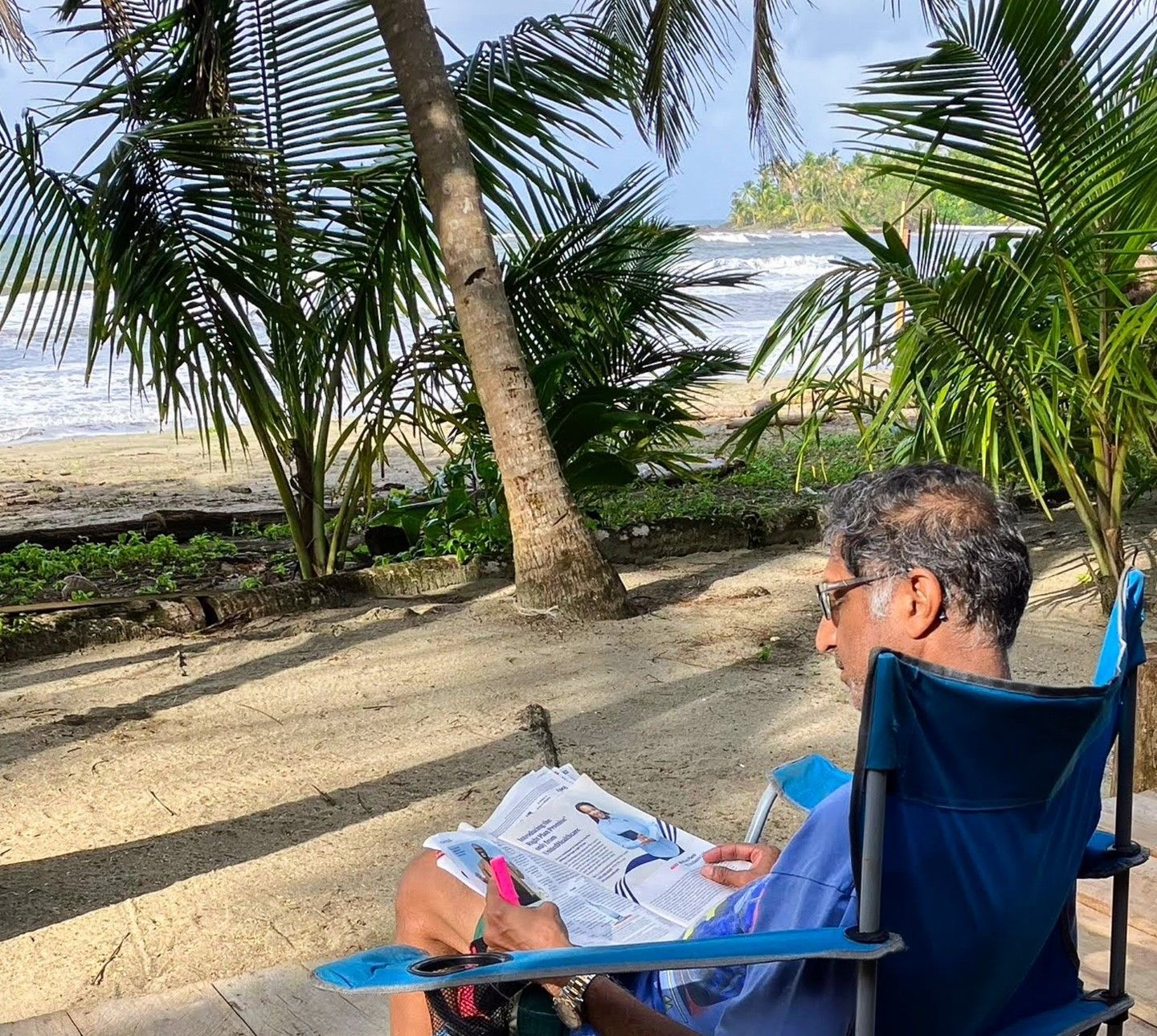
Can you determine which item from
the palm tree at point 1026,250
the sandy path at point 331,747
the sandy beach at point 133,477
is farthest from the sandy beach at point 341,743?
the sandy beach at point 133,477

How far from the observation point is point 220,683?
5.00 meters

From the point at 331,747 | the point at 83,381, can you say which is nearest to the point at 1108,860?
the point at 331,747

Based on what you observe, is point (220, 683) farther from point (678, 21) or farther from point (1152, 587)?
point (678, 21)

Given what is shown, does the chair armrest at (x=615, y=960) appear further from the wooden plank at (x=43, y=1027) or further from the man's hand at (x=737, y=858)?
the wooden plank at (x=43, y=1027)

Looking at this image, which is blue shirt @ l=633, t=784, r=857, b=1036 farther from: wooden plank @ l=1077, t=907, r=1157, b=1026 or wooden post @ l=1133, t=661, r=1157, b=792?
wooden post @ l=1133, t=661, r=1157, b=792

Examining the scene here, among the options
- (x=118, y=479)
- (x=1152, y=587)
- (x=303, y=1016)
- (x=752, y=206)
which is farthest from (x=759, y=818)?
(x=752, y=206)

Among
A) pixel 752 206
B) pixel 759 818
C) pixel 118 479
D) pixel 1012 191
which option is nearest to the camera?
pixel 759 818

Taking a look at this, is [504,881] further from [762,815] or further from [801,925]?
[762,815]

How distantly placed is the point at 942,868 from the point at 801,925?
0.60 feet

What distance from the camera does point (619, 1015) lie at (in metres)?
1.49

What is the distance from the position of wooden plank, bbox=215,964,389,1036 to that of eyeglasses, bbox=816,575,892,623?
4.04ft

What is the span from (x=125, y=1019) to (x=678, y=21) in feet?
31.2

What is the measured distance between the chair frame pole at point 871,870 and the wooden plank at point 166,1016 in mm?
1369

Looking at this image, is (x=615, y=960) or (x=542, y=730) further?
(x=542, y=730)
